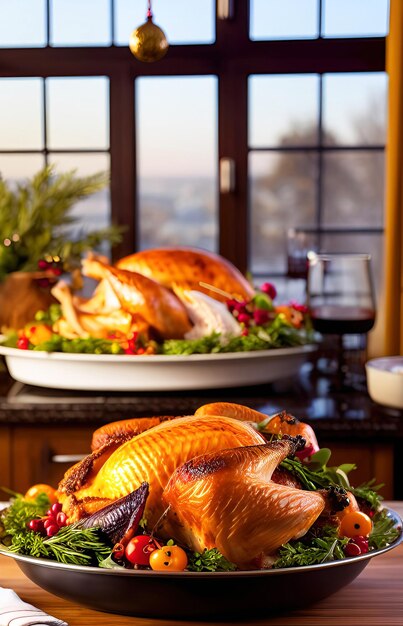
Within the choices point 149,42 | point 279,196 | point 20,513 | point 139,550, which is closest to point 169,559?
point 139,550

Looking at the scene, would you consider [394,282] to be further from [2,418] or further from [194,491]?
[194,491]

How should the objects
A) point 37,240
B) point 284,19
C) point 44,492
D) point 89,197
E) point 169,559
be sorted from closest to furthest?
point 169,559
point 44,492
point 37,240
point 284,19
point 89,197

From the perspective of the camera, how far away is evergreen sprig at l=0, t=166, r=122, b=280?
276cm

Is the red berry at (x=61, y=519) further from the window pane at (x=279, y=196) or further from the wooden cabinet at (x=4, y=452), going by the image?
the window pane at (x=279, y=196)

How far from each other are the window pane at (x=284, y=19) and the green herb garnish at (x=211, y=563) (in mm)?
2464

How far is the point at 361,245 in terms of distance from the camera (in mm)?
3201

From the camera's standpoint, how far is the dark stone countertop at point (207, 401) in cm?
212

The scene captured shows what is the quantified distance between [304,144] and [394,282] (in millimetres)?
525

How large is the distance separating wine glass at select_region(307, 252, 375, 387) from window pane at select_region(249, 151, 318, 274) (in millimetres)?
912

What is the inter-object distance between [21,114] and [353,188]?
1059 millimetres

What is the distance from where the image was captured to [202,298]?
2.30 m

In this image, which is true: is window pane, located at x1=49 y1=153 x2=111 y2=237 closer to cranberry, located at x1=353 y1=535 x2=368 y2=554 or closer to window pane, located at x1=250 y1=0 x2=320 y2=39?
window pane, located at x1=250 y1=0 x2=320 y2=39

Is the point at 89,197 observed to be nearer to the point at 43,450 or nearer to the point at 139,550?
the point at 43,450

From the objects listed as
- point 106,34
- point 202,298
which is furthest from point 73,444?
point 106,34
